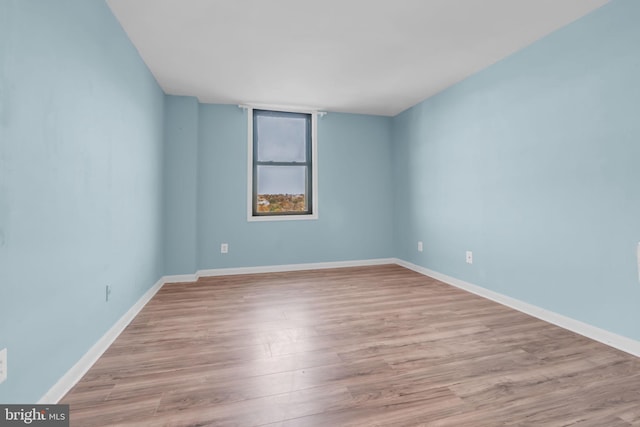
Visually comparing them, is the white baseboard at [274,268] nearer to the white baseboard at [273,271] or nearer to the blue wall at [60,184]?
the white baseboard at [273,271]

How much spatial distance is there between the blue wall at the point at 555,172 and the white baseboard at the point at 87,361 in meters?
3.22

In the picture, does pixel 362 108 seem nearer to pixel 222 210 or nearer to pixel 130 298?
pixel 222 210

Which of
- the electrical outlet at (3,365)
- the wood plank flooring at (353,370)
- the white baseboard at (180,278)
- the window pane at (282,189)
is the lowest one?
the wood plank flooring at (353,370)

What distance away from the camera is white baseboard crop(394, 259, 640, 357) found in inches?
70.7

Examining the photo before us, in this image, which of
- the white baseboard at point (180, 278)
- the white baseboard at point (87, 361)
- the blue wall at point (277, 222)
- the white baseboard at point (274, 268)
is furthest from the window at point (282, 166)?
the white baseboard at point (87, 361)

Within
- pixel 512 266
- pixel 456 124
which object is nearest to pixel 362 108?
pixel 456 124

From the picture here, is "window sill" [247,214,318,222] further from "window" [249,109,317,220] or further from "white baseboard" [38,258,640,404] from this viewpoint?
"white baseboard" [38,258,640,404]

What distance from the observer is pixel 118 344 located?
189 centimetres

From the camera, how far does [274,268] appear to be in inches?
158

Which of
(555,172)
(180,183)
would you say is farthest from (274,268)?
(555,172)

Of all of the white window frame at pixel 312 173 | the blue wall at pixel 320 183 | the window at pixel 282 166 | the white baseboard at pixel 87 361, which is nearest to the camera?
the blue wall at pixel 320 183

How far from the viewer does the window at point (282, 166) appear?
4.03 m

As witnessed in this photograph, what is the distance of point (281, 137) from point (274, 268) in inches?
74.9

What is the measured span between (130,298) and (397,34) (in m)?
3.07
